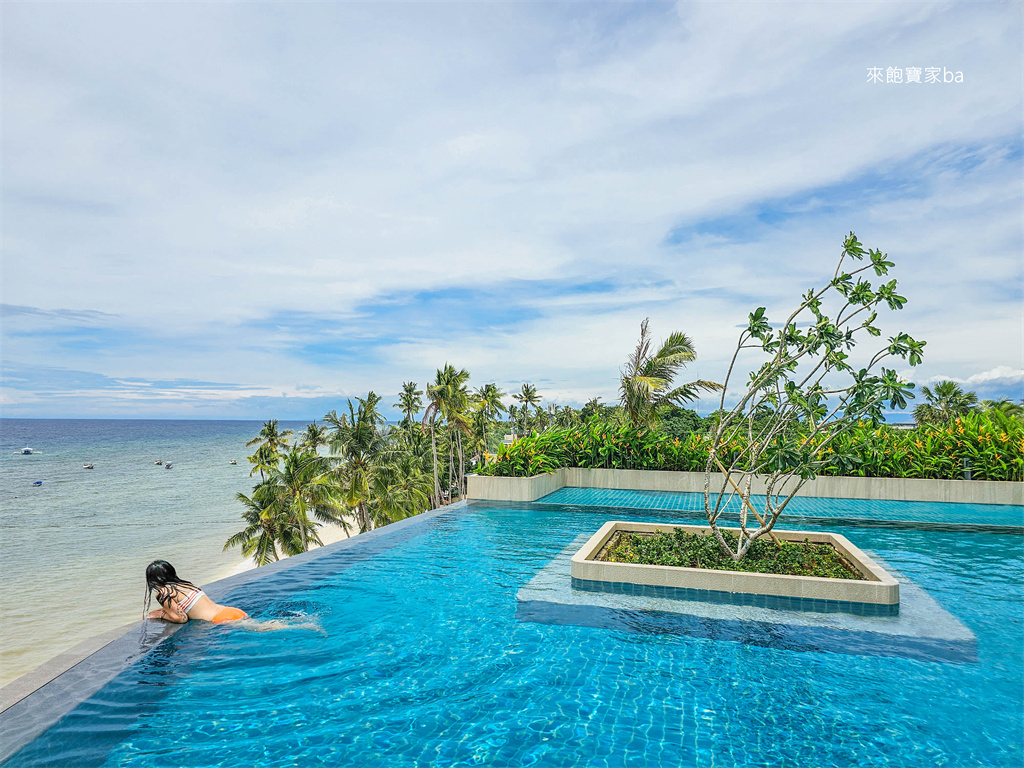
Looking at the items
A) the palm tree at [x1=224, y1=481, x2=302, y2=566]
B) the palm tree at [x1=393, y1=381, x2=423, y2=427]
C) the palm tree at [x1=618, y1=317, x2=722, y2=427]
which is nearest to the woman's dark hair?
the palm tree at [x1=618, y1=317, x2=722, y2=427]

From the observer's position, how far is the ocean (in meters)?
24.3

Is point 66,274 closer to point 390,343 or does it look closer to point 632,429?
point 632,429

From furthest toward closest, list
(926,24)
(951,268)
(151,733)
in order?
(951,268), (926,24), (151,733)

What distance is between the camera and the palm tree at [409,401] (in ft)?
143

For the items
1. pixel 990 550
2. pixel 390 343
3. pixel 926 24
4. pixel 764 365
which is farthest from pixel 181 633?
pixel 390 343

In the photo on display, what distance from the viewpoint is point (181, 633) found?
577 centimetres

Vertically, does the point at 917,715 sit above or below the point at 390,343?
below

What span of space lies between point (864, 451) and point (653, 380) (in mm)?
5762

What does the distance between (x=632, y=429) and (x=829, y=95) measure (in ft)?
29.2

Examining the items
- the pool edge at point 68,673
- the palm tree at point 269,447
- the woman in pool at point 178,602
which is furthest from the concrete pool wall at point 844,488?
the palm tree at point 269,447

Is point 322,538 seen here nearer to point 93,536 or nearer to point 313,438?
point 313,438

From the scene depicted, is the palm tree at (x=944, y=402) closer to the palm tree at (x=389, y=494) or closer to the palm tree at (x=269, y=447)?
the palm tree at (x=389, y=494)

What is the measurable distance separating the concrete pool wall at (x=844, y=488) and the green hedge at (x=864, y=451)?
275 mm

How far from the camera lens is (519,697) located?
4.44 m
